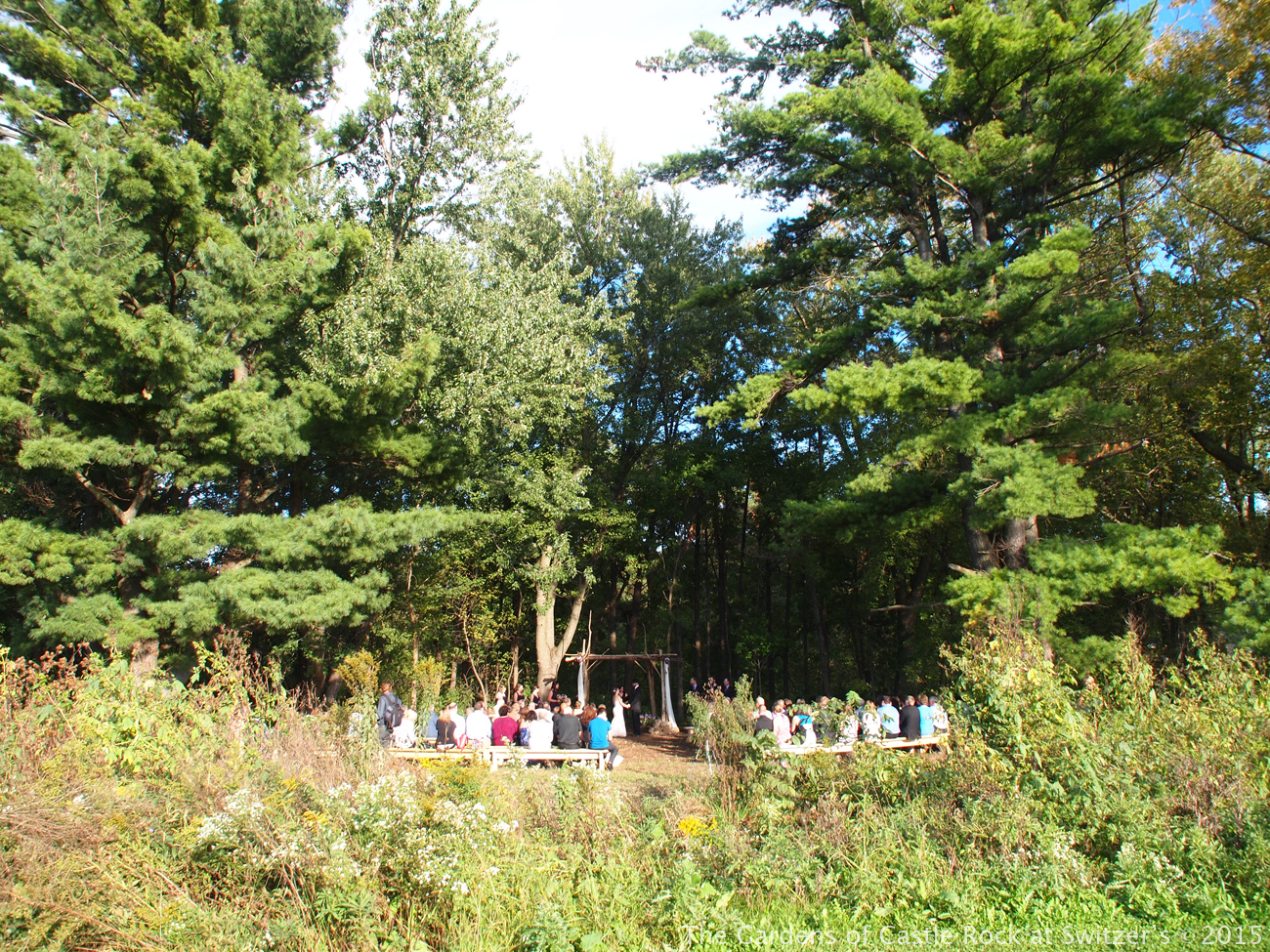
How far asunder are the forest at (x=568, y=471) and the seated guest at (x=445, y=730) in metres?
1.82

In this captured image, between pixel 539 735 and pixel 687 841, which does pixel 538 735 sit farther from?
pixel 687 841

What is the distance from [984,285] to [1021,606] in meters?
5.04

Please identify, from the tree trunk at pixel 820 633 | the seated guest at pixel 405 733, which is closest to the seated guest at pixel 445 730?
the seated guest at pixel 405 733

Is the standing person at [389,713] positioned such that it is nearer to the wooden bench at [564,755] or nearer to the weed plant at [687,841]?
the wooden bench at [564,755]

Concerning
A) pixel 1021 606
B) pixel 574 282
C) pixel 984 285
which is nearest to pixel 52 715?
pixel 1021 606

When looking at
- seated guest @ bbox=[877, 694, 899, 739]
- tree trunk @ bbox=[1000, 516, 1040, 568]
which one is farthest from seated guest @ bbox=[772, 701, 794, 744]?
tree trunk @ bbox=[1000, 516, 1040, 568]

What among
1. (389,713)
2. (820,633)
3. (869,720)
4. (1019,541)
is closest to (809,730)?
(869,720)

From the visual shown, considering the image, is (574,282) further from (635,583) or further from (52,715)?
(52,715)

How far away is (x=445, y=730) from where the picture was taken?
11.0m

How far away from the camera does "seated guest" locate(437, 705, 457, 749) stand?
10.9m

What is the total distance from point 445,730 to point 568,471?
33.9ft

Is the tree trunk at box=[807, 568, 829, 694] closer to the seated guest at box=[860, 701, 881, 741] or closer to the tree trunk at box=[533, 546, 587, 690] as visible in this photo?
the tree trunk at box=[533, 546, 587, 690]

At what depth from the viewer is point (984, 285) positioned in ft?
39.7

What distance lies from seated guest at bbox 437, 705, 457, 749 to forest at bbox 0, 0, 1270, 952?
71.5 inches
